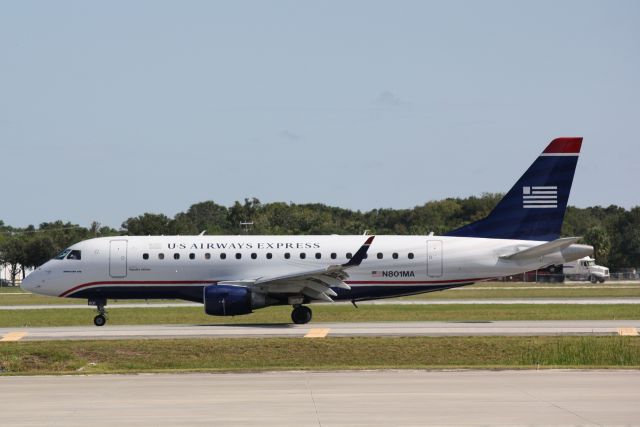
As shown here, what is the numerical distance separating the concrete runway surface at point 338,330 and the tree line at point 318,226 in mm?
61050

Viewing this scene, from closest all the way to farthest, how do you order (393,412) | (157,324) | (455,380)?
(393,412) < (455,380) < (157,324)

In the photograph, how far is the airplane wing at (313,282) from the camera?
1476 inches

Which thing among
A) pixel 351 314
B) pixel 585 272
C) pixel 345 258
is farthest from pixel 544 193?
pixel 585 272

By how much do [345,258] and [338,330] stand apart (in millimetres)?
6005

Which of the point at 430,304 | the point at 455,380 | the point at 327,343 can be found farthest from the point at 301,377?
the point at 430,304

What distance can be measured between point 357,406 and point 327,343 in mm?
12091

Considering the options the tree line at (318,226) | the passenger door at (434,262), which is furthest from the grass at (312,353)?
the tree line at (318,226)

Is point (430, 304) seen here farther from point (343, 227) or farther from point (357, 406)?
point (343, 227)

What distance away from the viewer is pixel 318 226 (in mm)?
121875

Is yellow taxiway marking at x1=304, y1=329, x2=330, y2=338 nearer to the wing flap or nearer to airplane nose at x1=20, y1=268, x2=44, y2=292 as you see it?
the wing flap

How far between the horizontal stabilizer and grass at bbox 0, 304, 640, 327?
2.64 meters

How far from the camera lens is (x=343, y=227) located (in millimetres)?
130000

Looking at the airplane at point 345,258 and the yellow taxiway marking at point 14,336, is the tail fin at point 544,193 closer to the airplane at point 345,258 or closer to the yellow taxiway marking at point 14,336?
the airplane at point 345,258

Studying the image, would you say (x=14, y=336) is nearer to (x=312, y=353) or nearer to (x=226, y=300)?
(x=226, y=300)
